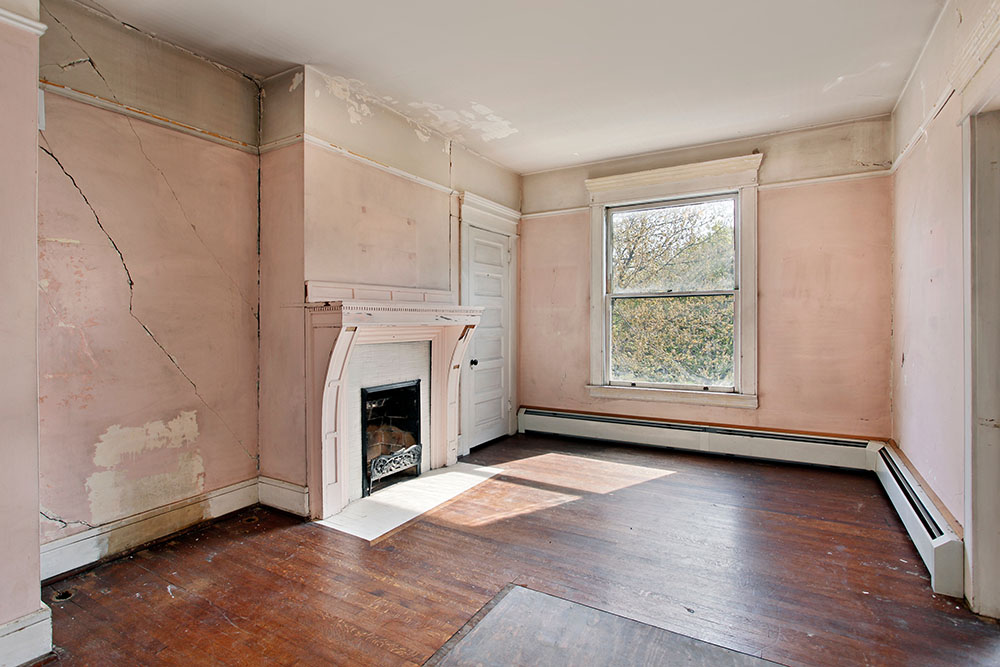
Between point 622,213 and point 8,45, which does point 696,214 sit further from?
point 8,45

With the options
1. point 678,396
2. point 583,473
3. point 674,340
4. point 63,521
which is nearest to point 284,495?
point 63,521

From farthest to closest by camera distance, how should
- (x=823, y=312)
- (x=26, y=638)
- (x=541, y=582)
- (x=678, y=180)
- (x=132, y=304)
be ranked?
(x=678, y=180) < (x=823, y=312) < (x=132, y=304) < (x=541, y=582) < (x=26, y=638)

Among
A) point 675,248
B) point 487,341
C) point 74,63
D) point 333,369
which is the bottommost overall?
point 333,369

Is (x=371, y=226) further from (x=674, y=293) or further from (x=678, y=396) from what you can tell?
(x=678, y=396)

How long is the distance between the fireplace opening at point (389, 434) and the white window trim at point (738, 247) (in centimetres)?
194

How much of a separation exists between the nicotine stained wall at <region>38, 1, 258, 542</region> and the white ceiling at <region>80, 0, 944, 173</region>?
0.33 meters

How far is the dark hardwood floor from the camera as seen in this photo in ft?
6.15

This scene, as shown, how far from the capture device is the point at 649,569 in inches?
96.1

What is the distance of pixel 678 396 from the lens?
455cm

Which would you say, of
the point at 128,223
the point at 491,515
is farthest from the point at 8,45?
the point at 491,515

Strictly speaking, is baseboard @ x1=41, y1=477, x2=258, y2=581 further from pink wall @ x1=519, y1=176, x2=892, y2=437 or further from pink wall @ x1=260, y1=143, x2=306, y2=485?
pink wall @ x1=519, y1=176, x2=892, y2=437

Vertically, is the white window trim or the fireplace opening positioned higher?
the white window trim

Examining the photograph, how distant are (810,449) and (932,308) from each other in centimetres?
172

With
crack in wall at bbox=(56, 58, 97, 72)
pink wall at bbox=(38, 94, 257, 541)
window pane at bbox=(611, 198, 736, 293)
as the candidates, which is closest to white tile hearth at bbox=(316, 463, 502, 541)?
pink wall at bbox=(38, 94, 257, 541)
